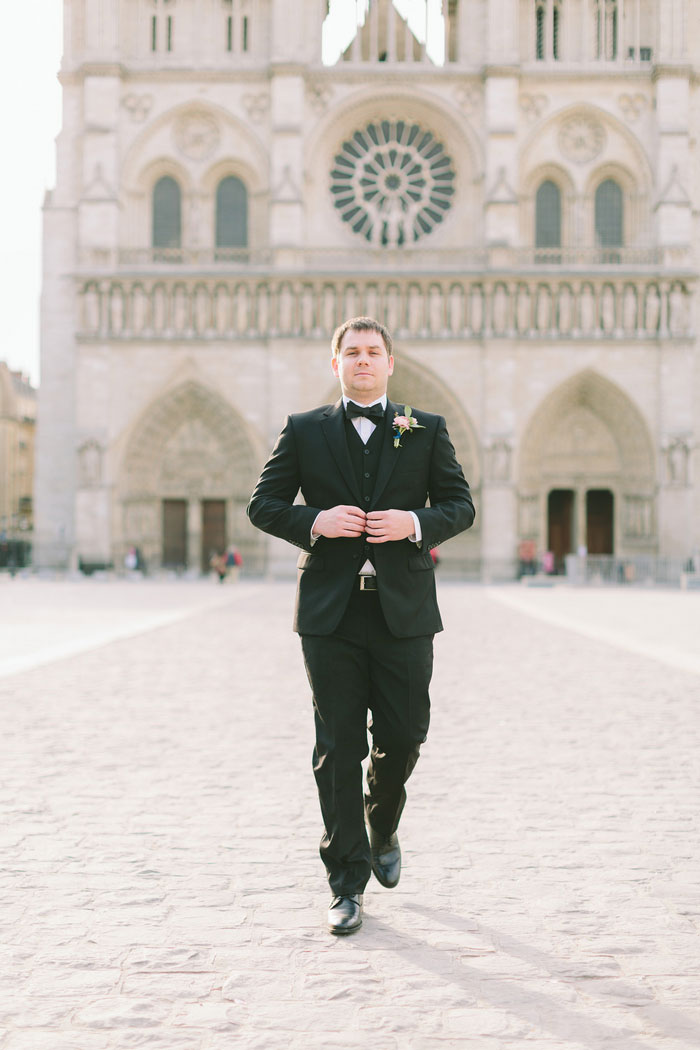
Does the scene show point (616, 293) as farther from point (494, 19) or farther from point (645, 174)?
point (494, 19)

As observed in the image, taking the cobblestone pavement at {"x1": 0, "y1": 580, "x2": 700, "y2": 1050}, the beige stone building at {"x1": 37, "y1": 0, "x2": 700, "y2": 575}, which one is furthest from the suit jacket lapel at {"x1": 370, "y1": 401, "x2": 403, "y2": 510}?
the beige stone building at {"x1": 37, "y1": 0, "x2": 700, "y2": 575}

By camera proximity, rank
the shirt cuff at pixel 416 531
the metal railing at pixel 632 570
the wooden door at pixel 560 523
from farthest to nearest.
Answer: the wooden door at pixel 560 523 → the metal railing at pixel 632 570 → the shirt cuff at pixel 416 531

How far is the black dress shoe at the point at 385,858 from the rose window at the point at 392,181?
103 feet

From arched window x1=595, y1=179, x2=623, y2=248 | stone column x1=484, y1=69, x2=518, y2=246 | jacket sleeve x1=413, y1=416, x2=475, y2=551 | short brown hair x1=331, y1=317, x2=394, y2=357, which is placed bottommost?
jacket sleeve x1=413, y1=416, x2=475, y2=551

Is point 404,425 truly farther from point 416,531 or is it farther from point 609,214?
point 609,214

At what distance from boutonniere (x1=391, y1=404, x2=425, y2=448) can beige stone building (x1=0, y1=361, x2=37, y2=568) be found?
51.8 metres

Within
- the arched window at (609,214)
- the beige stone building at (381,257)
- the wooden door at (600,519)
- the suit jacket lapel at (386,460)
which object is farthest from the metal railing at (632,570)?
the suit jacket lapel at (386,460)

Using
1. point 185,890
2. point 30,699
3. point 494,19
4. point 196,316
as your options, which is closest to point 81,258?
point 196,316

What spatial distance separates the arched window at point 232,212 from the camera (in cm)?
3384

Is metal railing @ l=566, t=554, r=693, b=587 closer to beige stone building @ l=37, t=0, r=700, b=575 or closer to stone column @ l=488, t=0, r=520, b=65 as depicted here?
beige stone building @ l=37, t=0, r=700, b=575

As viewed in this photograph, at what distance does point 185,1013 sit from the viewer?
9.44ft

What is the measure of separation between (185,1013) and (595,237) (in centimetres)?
3337

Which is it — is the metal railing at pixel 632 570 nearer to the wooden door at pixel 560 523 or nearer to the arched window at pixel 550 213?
the wooden door at pixel 560 523

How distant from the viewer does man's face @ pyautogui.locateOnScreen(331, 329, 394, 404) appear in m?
3.86
